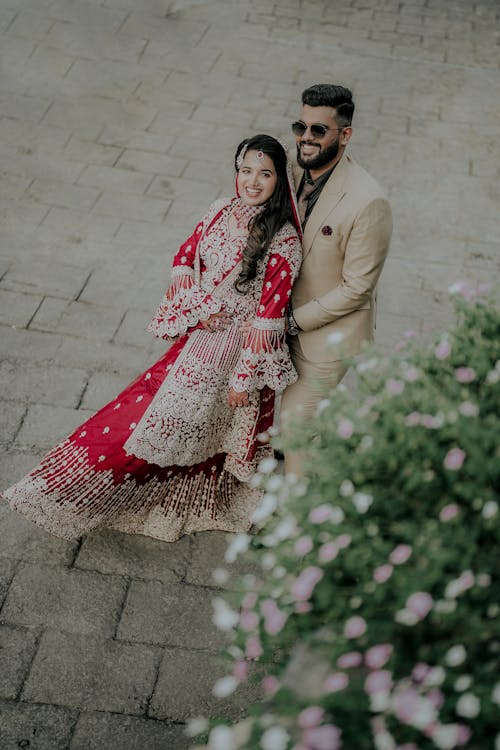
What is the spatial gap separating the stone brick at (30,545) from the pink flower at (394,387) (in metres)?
2.19

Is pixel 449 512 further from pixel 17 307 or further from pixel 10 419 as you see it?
pixel 17 307

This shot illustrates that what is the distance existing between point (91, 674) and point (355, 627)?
191 centimetres

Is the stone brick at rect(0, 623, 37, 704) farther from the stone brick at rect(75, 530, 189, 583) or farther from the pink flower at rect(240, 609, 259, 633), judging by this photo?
the pink flower at rect(240, 609, 259, 633)

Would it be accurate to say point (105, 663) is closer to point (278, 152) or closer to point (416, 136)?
point (278, 152)

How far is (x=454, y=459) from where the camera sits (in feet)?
5.26

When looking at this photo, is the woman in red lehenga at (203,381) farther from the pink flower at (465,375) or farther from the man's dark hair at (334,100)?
the pink flower at (465,375)

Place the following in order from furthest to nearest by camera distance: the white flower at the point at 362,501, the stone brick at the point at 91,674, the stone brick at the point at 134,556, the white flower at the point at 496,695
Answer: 1. the stone brick at the point at 134,556
2. the stone brick at the point at 91,674
3. the white flower at the point at 362,501
4. the white flower at the point at 496,695

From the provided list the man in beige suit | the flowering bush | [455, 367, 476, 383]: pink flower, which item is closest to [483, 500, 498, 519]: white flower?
the flowering bush

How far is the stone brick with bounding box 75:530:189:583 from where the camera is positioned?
3.52 metres

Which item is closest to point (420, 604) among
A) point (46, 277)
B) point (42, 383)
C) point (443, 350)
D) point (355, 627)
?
point (355, 627)

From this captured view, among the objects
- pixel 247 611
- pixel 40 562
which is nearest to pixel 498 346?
pixel 247 611

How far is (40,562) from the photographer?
351 centimetres

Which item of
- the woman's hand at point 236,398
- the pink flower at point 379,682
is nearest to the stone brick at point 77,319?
the woman's hand at point 236,398

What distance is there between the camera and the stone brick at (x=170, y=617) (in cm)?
327
